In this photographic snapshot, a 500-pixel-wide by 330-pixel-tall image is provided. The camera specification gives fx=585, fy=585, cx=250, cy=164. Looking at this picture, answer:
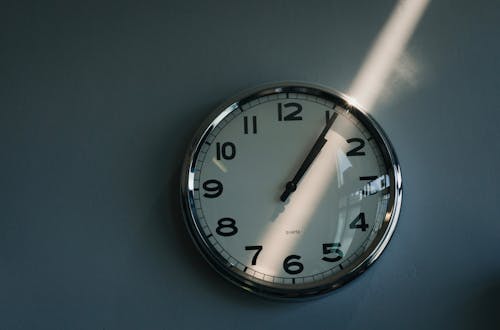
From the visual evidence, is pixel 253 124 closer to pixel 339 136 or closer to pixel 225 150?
pixel 225 150

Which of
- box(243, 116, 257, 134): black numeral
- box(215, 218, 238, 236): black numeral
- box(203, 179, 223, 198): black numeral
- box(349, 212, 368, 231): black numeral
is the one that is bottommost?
box(349, 212, 368, 231): black numeral

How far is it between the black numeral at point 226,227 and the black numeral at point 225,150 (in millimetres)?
147

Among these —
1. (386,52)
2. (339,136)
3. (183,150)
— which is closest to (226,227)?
(183,150)

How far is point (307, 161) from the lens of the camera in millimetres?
1356

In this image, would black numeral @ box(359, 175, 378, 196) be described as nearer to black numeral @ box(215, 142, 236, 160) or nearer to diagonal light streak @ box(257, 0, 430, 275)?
diagonal light streak @ box(257, 0, 430, 275)

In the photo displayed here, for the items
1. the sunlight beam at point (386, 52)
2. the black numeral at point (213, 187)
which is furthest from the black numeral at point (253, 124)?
the sunlight beam at point (386, 52)

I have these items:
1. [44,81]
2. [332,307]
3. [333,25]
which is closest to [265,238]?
[332,307]

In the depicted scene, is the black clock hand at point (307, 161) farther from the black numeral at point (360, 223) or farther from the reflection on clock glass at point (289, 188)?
the black numeral at point (360, 223)

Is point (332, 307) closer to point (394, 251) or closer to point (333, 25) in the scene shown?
point (394, 251)

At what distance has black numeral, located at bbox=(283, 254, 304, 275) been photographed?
133 centimetres

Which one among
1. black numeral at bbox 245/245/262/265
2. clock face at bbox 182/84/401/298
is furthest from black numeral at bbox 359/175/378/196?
black numeral at bbox 245/245/262/265

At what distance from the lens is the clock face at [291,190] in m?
1.33

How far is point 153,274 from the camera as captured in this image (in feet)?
4.50

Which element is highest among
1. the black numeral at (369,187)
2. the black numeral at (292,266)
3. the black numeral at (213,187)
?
the black numeral at (213,187)
